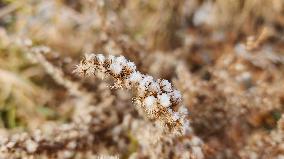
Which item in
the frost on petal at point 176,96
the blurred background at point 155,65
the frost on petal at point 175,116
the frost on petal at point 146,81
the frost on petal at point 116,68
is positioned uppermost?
the blurred background at point 155,65

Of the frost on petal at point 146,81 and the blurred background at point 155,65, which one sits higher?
the blurred background at point 155,65

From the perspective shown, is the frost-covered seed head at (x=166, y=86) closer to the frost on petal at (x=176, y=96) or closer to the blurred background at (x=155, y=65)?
the frost on petal at (x=176, y=96)

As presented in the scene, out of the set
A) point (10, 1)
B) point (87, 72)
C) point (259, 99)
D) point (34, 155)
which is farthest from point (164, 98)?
point (10, 1)

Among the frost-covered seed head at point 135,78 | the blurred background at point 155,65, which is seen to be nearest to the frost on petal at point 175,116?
the frost-covered seed head at point 135,78

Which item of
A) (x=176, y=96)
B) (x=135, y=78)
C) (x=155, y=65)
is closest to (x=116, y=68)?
(x=135, y=78)

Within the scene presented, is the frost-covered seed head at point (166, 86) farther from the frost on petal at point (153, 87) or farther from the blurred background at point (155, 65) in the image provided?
the blurred background at point (155, 65)

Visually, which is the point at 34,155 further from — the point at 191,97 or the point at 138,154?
the point at 191,97

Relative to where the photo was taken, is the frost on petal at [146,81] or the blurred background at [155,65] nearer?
the frost on petal at [146,81]

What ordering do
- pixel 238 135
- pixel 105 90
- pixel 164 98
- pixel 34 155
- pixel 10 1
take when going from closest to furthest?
pixel 164 98 → pixel 34 155 → pixel 105 90 → pixel 238 135 → pixel 10 1
